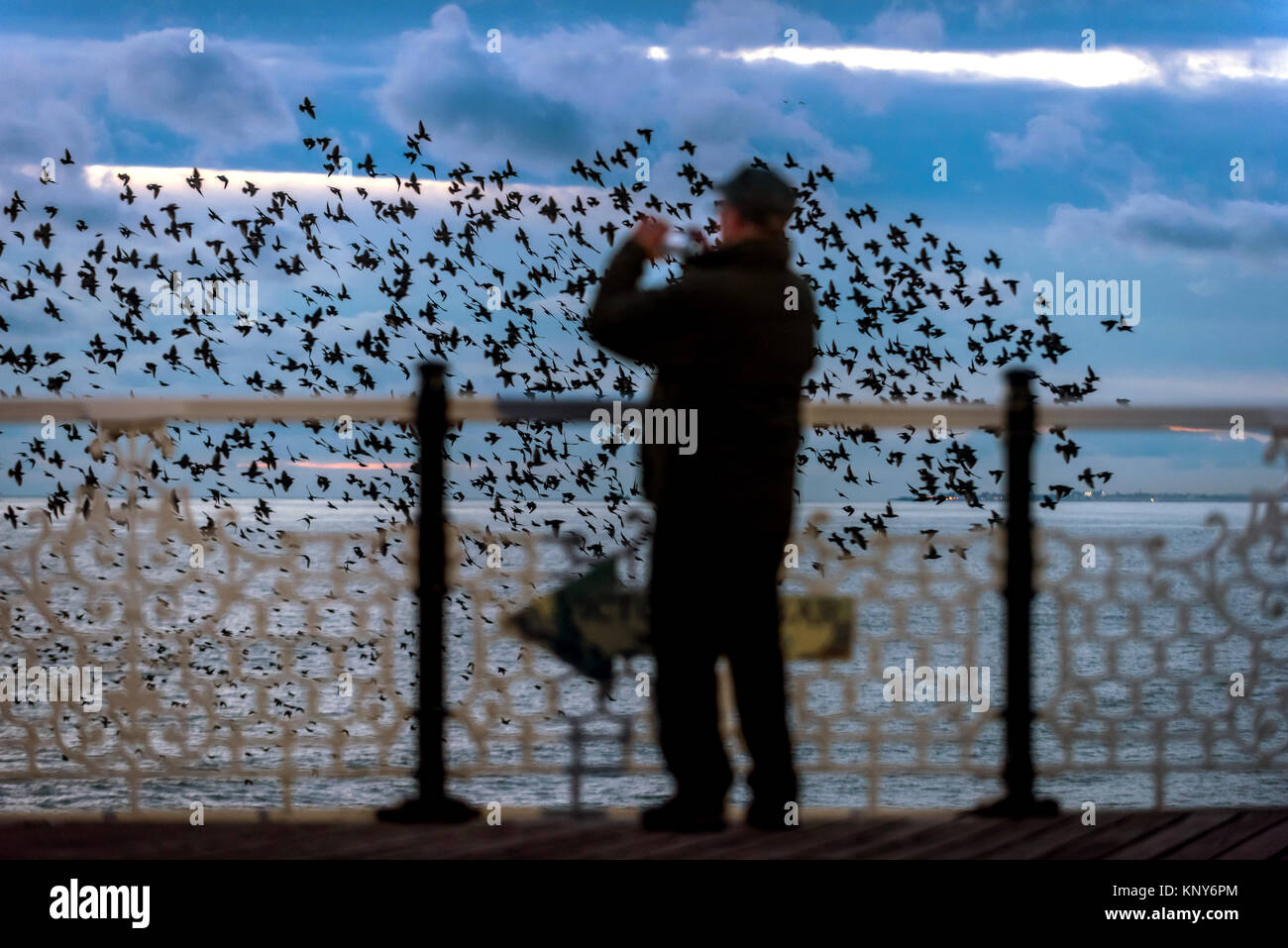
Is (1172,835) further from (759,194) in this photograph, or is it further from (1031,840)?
(759,194)

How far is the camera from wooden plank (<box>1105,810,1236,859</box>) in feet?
9.52

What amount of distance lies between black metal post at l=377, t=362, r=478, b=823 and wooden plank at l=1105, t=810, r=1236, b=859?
1739mm

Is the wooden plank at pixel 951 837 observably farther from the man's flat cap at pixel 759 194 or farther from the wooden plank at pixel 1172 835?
the man's flat cap at pixel 759 194

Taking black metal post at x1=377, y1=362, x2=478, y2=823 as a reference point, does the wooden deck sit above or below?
below

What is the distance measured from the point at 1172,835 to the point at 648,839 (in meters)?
1.41

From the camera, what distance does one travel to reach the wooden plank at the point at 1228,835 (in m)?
2.92

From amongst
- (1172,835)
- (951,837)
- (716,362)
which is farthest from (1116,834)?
(716,362)

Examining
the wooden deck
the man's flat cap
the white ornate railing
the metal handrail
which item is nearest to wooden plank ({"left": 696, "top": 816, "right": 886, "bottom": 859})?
the wooden deck

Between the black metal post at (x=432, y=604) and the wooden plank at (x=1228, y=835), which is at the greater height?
the black metal post at (x=432, y=604)

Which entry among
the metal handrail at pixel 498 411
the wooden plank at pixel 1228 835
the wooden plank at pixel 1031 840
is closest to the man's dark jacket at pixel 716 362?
the metal handrail at pixel 498 411

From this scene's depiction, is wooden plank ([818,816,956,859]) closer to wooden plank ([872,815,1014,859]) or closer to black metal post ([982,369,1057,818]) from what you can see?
wooden plank ([872,815,1014,859])

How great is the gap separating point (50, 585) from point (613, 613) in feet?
6.26

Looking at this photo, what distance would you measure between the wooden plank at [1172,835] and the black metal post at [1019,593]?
13.2 inches

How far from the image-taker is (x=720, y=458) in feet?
9.12
